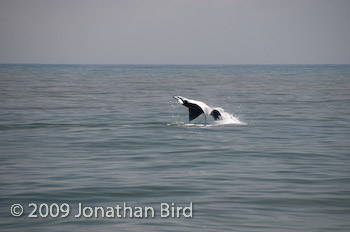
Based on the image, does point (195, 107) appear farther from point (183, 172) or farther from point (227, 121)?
point (183, 172)

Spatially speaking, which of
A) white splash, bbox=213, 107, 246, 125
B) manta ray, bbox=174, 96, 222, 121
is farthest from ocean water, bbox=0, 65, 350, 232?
manta ray, bbox=174, 96, 222, 121

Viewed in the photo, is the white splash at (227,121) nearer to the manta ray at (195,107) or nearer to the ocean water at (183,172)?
the ocean water at (183,172)

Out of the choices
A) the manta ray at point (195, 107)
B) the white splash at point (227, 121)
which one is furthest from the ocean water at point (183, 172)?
the manta ray at point (195, 107)

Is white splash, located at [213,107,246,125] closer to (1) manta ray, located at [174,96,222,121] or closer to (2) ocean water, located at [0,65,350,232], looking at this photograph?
(2) ocean water, located at [0,65,350,232]

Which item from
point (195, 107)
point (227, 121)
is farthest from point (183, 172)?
point (227, 121)

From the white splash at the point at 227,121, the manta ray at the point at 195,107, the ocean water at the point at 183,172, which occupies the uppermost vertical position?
the white splash at the point at 227,121

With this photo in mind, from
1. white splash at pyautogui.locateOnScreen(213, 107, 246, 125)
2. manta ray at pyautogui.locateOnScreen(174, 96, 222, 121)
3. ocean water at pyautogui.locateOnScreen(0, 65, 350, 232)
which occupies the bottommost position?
ocean water at pyautogui.locateOnScreen(0, 65, 350, 232)

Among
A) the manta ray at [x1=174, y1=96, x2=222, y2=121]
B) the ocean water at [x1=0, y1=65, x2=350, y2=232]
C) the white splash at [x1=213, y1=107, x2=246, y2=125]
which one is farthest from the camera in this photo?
the white splash at [x1=213, y1=107, x2=246, y2=125]

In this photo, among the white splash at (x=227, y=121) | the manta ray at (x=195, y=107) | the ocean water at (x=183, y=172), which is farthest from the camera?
the white splash at (x=227, y=121)

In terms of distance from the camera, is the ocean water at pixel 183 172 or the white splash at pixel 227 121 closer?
the ocean water at pixel 183 172

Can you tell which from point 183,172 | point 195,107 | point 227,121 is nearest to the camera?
point 183,172

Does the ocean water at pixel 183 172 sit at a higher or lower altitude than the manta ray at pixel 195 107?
lower

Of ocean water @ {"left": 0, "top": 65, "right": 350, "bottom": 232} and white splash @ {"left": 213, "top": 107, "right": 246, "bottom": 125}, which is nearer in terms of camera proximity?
ocean water @ {"left": 0, "top": 65, "right": 350, "bottom": 232}

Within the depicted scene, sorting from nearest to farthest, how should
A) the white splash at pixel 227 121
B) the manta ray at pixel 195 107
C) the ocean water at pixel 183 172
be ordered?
1. the ocean water at pixel 183 172
2. the manta ray at pixel 195 107
3. the white splash at pixel 227 121
